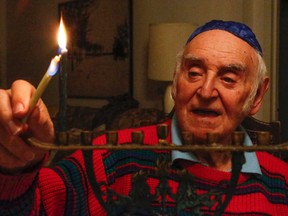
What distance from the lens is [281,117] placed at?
3027mm

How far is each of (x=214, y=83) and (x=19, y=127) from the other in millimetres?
611

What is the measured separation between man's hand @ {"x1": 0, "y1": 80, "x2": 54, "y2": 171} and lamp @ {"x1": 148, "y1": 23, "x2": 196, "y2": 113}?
7.61 ft

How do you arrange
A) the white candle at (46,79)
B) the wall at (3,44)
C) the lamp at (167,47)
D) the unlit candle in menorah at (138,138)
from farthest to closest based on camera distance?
the wall at (3,44), the lamp at (167,47), the unlit candle in menorah at (138,138), the white candle at (46,79)

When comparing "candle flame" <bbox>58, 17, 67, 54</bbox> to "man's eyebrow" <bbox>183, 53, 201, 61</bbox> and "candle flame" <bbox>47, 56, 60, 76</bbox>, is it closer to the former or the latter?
"candle flame" <bbox>47, 56, 60, 76</bbox>

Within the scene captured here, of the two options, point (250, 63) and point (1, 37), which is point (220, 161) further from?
point (1, 37)

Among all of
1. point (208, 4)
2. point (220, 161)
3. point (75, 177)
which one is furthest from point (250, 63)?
point (208, 4)

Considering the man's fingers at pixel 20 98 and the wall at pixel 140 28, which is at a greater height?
the wall at pixel 140 28

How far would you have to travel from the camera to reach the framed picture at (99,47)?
158 inches

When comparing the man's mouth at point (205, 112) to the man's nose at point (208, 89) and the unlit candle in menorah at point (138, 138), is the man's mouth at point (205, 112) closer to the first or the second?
the man's nose at point (208, 89)

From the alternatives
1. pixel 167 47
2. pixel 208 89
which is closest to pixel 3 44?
pixel 167 47

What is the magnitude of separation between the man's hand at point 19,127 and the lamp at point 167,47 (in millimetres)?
2319

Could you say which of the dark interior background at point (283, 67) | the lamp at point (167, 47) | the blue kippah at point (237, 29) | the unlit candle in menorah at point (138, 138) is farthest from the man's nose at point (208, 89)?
A: the dark interior background at point (283, 67)

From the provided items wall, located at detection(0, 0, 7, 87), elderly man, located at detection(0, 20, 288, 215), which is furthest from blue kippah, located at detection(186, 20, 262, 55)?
wall, located at detection(0, 0, 7, 87)

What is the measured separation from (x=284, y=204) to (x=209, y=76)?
371 mm
